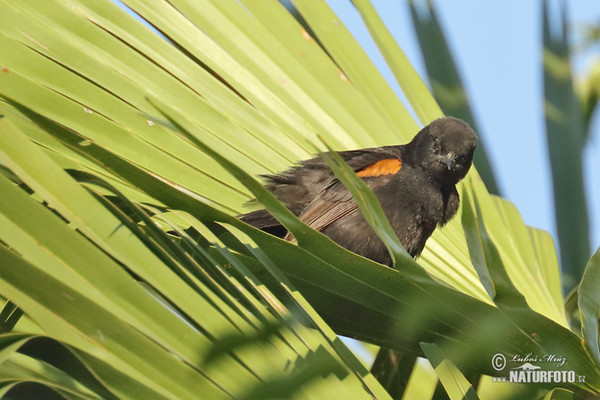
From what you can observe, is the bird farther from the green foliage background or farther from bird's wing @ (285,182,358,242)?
the green foliage background

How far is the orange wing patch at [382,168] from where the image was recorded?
4164 mm

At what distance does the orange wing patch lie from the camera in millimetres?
4164

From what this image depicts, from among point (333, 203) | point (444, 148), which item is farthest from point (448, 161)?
point (333, 203)

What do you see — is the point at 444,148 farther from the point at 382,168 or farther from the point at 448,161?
the point at 382,168

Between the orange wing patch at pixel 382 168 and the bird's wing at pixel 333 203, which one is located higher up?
the orange wing patch at pixel 382 168

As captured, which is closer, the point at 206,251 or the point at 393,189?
the point at 206,251

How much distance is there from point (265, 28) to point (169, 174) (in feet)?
3.35

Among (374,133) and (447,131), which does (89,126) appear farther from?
(447,131)

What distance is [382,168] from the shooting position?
423cm

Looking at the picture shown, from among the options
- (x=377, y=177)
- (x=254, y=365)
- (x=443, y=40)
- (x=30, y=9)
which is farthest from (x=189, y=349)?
(x=443, y=40)

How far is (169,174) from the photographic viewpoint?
2.97 m

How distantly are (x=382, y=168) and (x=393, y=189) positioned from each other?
129 mm

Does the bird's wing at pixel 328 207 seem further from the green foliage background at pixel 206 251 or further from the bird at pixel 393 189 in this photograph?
the green foliage background at pixel 206 251

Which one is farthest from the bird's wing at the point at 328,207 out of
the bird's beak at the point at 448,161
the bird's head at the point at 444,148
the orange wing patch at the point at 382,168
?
the bird's beak at the point at 448,161
